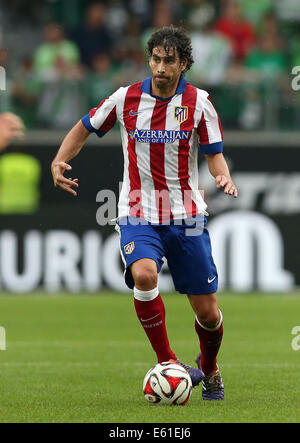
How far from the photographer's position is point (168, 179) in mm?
6660

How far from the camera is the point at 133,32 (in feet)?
54.3

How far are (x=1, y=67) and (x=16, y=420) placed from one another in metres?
9.43

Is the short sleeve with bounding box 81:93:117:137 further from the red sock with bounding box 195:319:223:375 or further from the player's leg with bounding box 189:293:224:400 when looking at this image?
the red sock with bounding box 195:319:223:375

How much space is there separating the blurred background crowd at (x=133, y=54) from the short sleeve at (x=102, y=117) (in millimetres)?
7824

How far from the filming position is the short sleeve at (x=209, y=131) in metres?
6.64

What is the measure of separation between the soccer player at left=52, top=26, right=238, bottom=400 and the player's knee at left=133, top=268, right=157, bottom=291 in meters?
0.11

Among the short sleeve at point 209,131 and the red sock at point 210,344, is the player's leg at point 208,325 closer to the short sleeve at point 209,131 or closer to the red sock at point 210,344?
the red sock at point 210,344

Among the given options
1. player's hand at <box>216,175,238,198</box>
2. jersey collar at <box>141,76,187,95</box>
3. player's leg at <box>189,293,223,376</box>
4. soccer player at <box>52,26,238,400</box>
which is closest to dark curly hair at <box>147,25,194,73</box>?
soccer player at <box>52,26,238,400</box>

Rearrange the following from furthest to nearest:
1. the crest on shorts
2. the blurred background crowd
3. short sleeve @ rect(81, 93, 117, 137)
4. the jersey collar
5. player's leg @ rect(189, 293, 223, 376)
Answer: the blurred background crowd < short sleeve @ rect(81, 93, 117, 137) < the jersey collar < player's leg @ rect(189, 293, 223, 376) < the crest on shorts

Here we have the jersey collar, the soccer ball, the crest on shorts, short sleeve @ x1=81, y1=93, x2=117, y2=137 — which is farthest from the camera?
short sleeve @ x1=81, y1=93, x2=117, y2=137

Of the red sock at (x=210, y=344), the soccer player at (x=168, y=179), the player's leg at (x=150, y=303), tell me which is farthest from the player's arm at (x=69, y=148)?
the red sock at (x=210, y=344)

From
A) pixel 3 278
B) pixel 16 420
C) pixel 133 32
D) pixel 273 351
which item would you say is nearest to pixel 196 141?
pixel 16 420

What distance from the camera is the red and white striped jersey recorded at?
662cm
